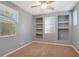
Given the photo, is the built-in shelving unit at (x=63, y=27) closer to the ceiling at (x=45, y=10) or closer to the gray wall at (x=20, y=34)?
the ceiling at (x=45, y=10)

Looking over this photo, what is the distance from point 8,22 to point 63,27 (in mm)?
1536

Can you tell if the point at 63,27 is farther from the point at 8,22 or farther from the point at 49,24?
the point at 8,22

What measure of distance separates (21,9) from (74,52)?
1945 millimetres

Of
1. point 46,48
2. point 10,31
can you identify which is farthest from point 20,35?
point 46,48

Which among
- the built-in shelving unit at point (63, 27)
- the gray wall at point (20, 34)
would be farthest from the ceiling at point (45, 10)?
the built-in shelving unit at point (63, 27)

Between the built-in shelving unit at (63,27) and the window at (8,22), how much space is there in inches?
53.1

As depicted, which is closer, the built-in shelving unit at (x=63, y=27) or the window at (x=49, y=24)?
the built-in shelving unit at (x=63, y=27)

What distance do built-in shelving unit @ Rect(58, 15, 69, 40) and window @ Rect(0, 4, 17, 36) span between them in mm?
1348

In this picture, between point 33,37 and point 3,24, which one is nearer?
point 3,24

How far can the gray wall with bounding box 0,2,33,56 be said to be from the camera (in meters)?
2.81

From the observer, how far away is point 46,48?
2932 mm

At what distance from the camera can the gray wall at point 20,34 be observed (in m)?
2.81

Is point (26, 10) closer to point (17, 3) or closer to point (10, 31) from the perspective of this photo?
point (17, 3)

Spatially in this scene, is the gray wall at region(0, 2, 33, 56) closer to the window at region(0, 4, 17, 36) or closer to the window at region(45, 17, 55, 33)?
the window at region(0, 4, 17, 36)
